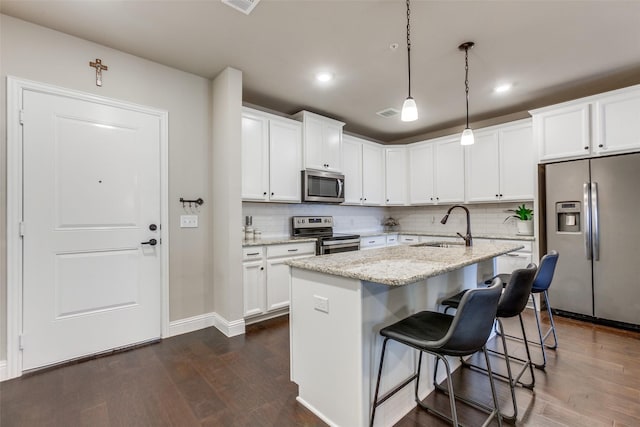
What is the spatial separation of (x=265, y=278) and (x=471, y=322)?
2.40 metres

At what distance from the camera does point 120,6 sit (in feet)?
6.95

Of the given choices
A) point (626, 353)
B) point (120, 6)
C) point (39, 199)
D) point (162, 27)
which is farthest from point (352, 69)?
point (626, 353)

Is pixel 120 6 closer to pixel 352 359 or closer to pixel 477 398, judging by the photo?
pixel 352 359

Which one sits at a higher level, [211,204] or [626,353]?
[211,204]

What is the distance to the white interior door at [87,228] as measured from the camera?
2295 mm

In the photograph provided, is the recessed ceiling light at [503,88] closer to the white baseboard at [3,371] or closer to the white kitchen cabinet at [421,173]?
the white kitchen cabinet at [421,173]

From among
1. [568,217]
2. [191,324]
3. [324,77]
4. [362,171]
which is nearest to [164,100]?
[324,77]

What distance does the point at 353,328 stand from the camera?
1544mm

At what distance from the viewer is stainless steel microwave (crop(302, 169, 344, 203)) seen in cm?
396

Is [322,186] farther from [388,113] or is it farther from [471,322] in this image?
[471,322]

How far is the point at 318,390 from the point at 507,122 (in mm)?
4398

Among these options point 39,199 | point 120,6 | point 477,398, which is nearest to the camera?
point 477,398

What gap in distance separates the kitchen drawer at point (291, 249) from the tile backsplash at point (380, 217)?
529mm

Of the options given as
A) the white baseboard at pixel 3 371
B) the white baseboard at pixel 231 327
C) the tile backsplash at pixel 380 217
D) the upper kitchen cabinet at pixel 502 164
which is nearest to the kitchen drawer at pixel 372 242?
the tile backsplash at pixel 380 217
